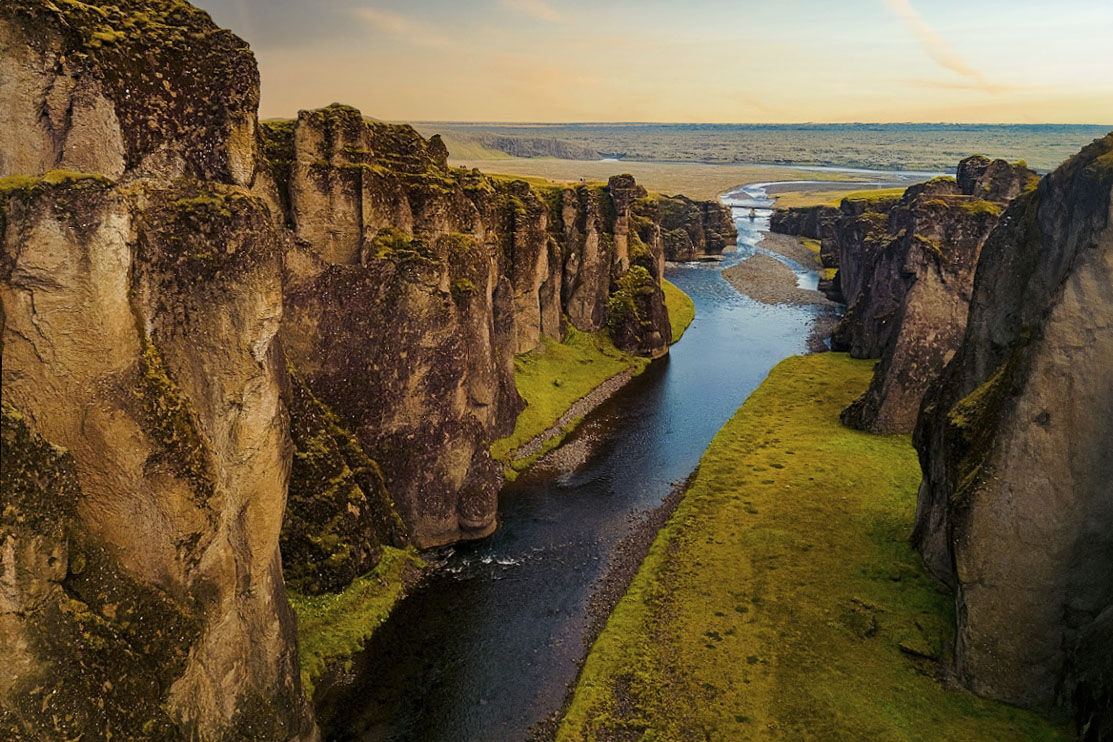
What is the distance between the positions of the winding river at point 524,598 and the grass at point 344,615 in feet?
2.14

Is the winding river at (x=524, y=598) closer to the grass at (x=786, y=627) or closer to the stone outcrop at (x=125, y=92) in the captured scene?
the grass at (x=786, y=627)

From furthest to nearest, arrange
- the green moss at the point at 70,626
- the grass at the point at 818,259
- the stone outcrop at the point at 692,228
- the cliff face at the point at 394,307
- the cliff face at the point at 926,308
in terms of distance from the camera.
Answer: the stone outcrop at the point at 692,228 → the grass at the point at 818,259 → the cliff face at the point at 926,308 → the cliff face at the point at 394,307 → the green moss at the point at 70,626

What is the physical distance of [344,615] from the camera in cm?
2989

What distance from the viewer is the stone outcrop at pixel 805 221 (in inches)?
5581

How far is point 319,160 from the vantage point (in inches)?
1334

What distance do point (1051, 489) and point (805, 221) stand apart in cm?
14846

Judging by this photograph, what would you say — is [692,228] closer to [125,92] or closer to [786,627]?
[786,627]

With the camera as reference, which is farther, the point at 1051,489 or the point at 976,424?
the point at 976,424

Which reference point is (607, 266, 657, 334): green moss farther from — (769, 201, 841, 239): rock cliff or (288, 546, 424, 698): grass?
(769, 201, 841, 239): rock cliff

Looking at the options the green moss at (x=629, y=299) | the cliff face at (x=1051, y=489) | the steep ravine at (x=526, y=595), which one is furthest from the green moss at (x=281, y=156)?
the green moss at (x=629, y=299)

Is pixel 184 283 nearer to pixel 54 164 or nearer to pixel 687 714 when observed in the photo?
pixel 54 164

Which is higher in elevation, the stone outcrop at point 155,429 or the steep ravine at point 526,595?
the stone outcrop at point 155,429

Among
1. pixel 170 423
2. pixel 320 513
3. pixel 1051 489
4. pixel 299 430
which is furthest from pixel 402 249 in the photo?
pixel 1051 489

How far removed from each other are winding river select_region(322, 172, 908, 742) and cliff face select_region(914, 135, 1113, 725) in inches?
588
